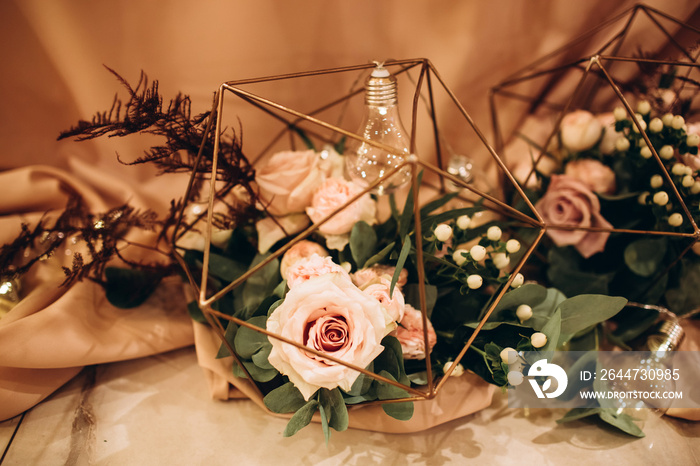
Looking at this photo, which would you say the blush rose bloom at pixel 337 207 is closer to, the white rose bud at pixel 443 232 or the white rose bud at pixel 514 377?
the white rose bud at pixel 443 232

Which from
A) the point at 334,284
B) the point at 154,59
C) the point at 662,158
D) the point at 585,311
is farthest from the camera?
the point at 154,59

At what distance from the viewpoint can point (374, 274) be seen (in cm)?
56

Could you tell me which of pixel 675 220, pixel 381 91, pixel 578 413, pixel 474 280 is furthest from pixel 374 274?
pixel 675 220

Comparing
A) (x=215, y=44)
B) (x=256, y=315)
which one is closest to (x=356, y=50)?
(x=215, y=44)

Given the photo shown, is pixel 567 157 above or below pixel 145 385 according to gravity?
above

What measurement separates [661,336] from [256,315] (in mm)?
612

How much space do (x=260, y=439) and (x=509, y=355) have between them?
351 mm

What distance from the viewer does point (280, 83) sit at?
34.0 inches

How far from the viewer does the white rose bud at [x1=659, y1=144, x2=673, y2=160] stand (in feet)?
2.13

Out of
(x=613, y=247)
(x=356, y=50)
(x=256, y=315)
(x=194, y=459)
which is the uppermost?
(x=356, y=50)

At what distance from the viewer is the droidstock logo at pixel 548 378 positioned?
54cm

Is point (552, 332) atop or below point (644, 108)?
below

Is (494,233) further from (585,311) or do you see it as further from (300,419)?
(300,419)

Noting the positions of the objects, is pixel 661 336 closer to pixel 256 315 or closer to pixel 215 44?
pixel 256 315
